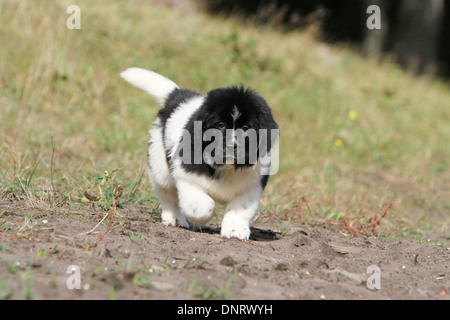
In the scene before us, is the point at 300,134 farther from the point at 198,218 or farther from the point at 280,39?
the point at 198,218

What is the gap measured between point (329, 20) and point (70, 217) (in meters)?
17.4

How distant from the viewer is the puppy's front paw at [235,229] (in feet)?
14.5

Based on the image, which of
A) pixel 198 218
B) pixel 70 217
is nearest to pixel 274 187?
pixel 198 218

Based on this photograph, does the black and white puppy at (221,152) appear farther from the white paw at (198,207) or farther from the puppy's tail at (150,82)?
the puppy's tail at (150,82)

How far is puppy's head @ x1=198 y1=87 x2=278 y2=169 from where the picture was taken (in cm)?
412

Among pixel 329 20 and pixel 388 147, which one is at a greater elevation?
pixel 329 20

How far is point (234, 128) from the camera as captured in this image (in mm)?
4145

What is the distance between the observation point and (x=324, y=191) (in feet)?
23.0

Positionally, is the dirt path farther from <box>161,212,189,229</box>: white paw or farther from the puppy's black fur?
the puppy's black fur

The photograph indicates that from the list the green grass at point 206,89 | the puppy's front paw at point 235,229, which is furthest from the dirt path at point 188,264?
the green grass at point 206,89

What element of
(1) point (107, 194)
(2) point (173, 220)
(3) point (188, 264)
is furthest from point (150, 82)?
(3) point (188, 264)

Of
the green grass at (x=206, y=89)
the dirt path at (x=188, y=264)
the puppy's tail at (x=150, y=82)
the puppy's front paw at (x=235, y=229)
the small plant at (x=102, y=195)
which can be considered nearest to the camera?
the dirt path at (x=188, y=264)

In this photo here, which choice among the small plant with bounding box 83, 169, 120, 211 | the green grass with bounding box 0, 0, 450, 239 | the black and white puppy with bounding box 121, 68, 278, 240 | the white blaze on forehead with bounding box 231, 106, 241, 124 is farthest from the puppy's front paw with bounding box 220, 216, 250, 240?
the green grass with bounding box 0, 0, 450, 239

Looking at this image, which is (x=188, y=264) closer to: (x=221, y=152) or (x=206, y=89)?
(x=221, y=152)
